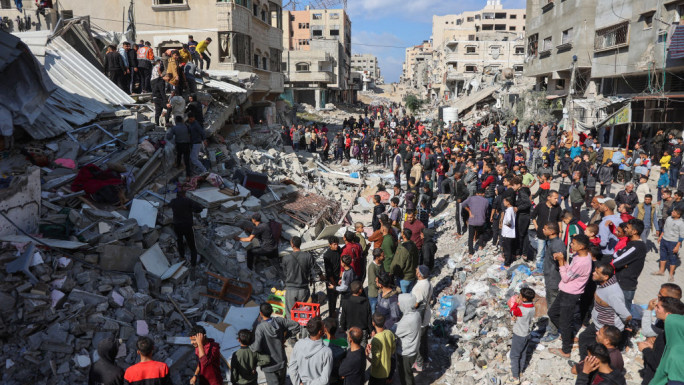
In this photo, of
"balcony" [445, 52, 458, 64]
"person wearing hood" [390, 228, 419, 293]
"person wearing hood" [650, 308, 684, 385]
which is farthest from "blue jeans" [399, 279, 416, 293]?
"balcony" [445, 52, 458, 64]

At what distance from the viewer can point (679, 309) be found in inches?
163

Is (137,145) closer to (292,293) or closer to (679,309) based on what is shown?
(292,293)

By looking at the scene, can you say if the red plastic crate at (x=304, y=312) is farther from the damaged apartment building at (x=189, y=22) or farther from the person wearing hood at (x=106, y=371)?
the damaged apartment building at (x=189, y=22)

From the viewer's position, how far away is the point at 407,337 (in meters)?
5.61

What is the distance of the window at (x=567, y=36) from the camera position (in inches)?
925

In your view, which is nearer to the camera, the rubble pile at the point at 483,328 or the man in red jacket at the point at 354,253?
the rubble pile at the point at 483,328

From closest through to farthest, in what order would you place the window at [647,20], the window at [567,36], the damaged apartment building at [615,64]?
the damaged apartment building at [615,64]
the window at [647,20]
the window at [567,36]

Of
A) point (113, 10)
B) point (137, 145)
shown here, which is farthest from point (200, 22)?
point (137, 145)

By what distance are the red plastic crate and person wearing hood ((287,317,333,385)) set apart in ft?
5.26

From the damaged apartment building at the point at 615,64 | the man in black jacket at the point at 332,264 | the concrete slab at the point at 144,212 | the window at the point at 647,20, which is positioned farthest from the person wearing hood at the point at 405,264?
the window at the point at 647,20

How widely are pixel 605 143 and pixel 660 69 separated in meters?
5.23

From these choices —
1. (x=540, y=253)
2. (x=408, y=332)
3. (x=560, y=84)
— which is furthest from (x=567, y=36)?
(x=408, y=332)

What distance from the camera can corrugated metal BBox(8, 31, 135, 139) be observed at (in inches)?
431

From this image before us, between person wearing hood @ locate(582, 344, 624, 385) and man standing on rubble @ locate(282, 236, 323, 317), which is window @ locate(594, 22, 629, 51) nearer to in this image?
man standing on rubble @ locate(282, 236, 323, 317)
